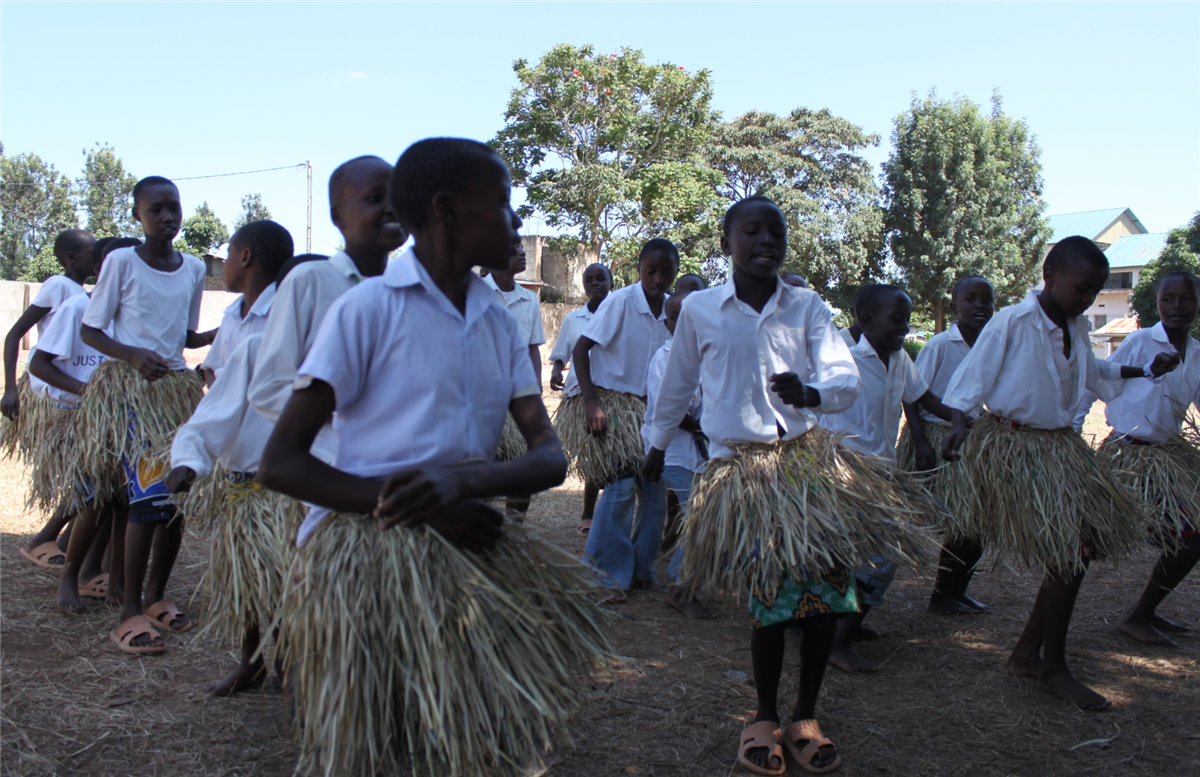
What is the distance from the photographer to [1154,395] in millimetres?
4195

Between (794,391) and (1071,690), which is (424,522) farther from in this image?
(1071,690)

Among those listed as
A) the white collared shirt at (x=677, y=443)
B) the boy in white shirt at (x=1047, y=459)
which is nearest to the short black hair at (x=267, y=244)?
the white collared shirt at (x=677, y=443)

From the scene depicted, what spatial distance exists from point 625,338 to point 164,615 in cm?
275

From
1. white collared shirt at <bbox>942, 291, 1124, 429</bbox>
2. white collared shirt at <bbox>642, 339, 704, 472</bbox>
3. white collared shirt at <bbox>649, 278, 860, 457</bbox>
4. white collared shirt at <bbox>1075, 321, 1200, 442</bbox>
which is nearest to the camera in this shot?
white collared shirt at <bbox>649, 278, 860, 457</bbox>

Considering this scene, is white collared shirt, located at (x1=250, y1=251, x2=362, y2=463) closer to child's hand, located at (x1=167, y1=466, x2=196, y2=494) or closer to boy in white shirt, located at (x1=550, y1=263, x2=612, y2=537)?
child's hand, located at (x1=167, y1=466, x2=196, y2=494)

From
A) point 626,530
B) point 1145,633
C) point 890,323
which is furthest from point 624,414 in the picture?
point 1145,633

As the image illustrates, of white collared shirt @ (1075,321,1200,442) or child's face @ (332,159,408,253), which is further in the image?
white collared shirt @ (1075,321,1200,442)

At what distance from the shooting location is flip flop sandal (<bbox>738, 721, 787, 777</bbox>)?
2.71 m

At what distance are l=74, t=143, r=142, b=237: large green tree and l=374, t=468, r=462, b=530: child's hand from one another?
59.6 meters

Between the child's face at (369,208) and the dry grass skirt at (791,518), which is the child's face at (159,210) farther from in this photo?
the dry grass skirt at (791,518)

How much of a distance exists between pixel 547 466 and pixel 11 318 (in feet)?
73.1

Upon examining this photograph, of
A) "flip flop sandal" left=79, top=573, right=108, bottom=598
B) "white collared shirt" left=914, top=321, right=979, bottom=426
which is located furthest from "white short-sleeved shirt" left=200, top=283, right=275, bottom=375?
"white collared shirt" left=914, top=321, right=979, bottom=426

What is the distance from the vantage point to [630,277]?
27.8m

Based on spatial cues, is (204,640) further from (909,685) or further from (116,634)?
(909,685)
